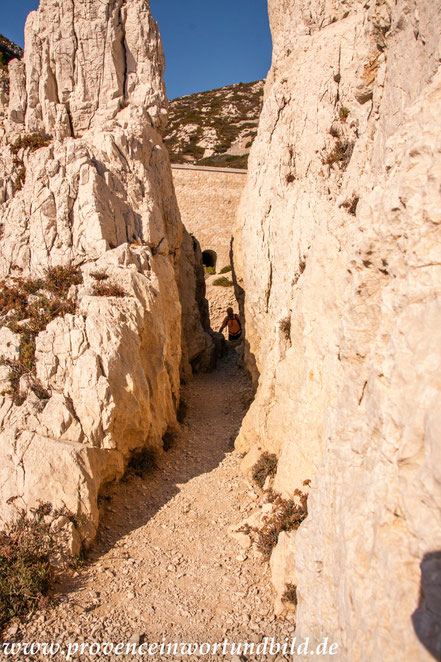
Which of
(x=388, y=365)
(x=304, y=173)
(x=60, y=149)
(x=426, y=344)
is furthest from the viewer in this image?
(x=60, y=149)

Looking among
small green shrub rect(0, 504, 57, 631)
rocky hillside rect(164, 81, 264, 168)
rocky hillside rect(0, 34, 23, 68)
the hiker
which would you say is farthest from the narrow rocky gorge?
rocky hillside rect(164, 81, 264, 168)

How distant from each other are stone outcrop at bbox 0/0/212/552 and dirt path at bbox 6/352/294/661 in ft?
2.46

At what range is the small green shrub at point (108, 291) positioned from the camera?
10.7m

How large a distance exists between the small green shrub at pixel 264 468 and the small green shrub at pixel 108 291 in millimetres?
5386

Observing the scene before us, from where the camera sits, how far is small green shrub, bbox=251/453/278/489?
9.71 m

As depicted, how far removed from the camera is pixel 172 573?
7465mm

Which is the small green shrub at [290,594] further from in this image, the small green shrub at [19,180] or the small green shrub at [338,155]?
the small green shrub at [19,180]

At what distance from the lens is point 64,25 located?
14992mm

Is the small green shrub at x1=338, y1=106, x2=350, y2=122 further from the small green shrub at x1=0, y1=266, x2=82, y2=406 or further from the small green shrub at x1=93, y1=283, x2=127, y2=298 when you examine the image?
the small green shrub at x1=0, y1=266, x2=82, y2=406

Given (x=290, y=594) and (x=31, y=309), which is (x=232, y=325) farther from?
(x=290, y=594)

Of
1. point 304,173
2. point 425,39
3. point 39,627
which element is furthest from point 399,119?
point 39,627

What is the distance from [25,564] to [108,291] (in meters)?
6.18

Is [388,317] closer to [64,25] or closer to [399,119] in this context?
[399,119]

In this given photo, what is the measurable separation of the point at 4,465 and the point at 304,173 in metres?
9.99
